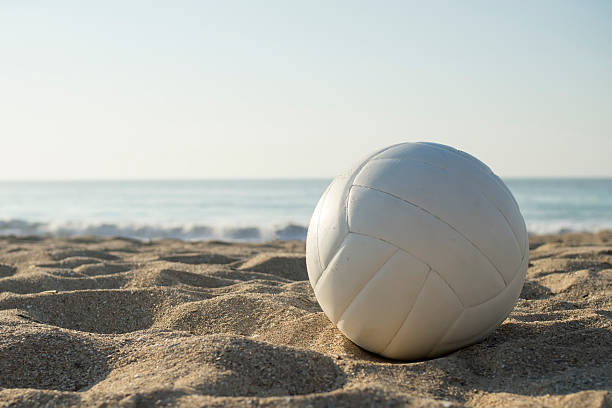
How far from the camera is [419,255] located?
270 centimetres

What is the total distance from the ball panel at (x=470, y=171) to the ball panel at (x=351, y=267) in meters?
0.55

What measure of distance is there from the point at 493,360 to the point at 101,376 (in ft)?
6.51

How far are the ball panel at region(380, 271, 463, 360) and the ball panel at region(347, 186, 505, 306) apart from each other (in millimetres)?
50

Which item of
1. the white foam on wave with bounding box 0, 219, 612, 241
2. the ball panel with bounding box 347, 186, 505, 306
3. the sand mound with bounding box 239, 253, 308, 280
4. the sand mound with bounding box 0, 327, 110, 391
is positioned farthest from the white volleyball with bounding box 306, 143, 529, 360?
the white foam on wave with bounding box 0, 219, 612, 241

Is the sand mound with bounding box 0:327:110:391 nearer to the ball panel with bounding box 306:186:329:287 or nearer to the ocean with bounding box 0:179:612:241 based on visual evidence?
the ball panel with bounding box 306:186:329:287

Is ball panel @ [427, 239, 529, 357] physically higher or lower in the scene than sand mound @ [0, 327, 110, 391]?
higher

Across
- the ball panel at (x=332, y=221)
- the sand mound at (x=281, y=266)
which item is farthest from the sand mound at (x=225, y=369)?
the sand mound at (x=281, y=266)

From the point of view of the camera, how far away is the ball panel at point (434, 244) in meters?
2.70

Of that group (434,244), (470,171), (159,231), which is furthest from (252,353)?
(159,231)

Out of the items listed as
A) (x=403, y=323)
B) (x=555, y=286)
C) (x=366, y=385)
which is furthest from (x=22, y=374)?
(x=555, y=286)

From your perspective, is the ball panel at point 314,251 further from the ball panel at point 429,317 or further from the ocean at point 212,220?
the ocean at point 212,220

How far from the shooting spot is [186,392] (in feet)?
7.40

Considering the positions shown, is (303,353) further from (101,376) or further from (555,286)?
(555,286)

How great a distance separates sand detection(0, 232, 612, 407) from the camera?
7.66 feet
